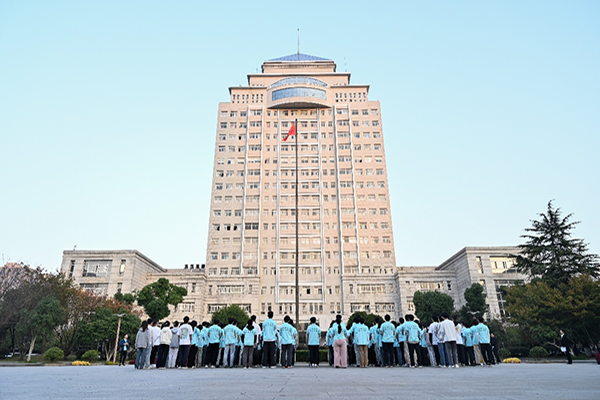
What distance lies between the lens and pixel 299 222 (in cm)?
6612

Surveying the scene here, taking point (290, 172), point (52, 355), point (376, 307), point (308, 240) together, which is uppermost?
point (290, 172)

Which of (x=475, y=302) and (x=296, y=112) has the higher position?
(x=296, y=112)

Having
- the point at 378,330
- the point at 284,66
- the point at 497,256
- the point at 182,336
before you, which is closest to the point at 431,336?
the point at 378,330

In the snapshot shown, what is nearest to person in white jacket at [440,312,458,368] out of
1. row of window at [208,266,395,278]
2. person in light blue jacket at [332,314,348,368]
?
person in light blue jacket at [332,314,348,368]

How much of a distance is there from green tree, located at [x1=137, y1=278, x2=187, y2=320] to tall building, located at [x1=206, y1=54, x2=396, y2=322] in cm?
1670

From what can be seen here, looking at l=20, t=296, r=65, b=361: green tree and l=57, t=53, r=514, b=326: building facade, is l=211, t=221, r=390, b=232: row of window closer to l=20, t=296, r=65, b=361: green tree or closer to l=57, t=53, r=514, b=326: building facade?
l=57, t=53, r=514, b=326: building facade

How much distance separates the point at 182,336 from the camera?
14.4 meters

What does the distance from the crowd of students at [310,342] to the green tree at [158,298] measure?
24803mm

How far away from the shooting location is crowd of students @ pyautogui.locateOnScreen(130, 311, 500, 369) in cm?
1412

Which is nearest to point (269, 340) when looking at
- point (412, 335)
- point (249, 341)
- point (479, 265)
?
point (249, 341)

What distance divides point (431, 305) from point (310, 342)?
3509 centimetres

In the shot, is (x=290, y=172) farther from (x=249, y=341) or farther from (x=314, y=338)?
(x=249, y=341)

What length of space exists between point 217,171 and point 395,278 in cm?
3625

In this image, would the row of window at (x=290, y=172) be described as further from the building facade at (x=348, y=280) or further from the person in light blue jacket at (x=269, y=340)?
the person in light blue jacket at (x=269, y=340)
